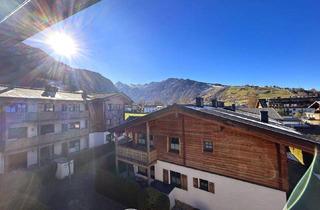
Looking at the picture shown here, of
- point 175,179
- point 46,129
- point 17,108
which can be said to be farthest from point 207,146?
point 46,129

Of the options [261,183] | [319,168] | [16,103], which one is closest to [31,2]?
[319,168]

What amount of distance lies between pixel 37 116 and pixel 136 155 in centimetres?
1487

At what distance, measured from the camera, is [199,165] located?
13.9 meters

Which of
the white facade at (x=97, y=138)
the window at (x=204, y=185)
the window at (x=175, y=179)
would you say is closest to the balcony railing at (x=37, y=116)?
the white facade at (x=97, y=138)

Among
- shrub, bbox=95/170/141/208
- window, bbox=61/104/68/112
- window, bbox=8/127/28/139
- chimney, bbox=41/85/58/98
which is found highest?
chimney, bbox=41/85/58/98

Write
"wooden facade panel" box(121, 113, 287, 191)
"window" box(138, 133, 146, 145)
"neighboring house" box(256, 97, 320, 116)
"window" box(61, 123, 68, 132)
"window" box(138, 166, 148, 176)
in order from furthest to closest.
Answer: "neighboring house" box(256, 97, 320, 116), "window" box(61, 123, 68, 132), "window" box(138, 133, 146, 145), "window" box(138, 166, 148, 176), "wooden facade panel" box(121, 113, 287, 191)

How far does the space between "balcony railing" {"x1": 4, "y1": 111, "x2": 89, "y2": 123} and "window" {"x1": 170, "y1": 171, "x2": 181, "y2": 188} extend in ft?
58.7

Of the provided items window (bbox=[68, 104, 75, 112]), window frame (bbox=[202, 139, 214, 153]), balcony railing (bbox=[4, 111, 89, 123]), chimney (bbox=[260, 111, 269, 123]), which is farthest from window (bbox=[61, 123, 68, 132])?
chimney (bbox=[260, 111, 269, 123])

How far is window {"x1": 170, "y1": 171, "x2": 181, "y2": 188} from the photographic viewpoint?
589 inches

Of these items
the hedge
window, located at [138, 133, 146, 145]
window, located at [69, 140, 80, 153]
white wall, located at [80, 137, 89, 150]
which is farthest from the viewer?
white wall, located at [80, 137, 89, 150]

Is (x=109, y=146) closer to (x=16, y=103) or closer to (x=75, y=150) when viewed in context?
(x=75, y=150)

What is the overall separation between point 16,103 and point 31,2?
978 inches

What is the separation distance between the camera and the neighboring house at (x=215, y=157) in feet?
36.2

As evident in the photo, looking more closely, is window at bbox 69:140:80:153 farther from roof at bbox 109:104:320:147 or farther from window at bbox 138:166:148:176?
window at bbox 138:166:148:176
